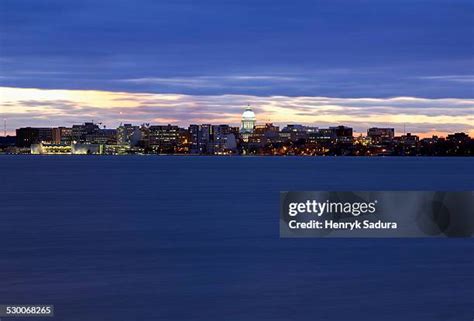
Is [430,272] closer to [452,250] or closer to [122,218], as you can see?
[452,250]

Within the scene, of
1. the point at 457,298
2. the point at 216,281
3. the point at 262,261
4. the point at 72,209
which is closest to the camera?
the point at 457,298

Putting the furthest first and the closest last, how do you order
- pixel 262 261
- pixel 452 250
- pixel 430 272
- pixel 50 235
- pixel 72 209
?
pixel 72 209 → pixel 50 235 → pixel 452 250 → pixel 262 261 → pixel 430 272

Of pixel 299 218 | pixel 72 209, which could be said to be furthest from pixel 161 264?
pixel 72 209

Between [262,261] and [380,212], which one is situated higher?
[380,212]

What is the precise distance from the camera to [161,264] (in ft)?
108

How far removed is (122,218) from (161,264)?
22.6m

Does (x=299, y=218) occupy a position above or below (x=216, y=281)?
above

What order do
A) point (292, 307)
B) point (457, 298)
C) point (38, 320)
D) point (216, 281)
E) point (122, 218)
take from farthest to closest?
1. point (122, 218)
2. point (216, 281)
3. point (457, 298)
4. point (292, 307)
5. point (38, 320)

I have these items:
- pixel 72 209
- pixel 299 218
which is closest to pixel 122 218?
pixel 72 209

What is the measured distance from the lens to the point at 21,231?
45.9 metres

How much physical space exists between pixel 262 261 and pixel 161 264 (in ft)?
13.5

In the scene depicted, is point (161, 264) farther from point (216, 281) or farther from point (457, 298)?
point (457, 298)

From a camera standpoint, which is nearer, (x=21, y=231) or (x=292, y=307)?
(x=292, y=307)

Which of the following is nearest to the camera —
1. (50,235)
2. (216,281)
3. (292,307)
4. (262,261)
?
(292,307)
